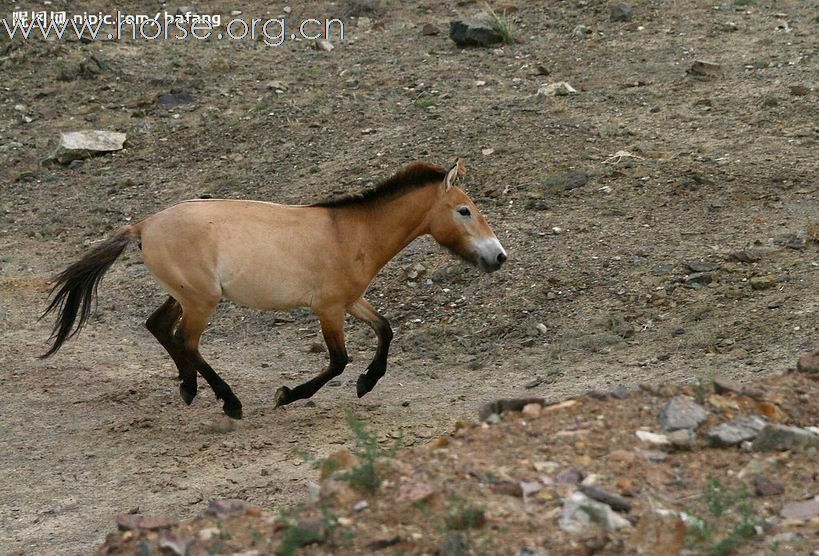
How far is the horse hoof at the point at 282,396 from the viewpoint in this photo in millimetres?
8461

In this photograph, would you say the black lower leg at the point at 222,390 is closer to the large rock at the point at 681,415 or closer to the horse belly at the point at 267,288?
the horse belly at the point at 267,288

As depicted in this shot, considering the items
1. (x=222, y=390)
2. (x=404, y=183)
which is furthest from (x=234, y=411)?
(x=404, y=183)

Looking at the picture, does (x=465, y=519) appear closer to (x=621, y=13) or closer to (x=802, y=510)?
(x=802, y=510)

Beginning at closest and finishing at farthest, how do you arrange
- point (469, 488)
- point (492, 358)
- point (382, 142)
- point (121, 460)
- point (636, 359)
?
point (469, 488) → point (121, 460) → point (636, 359) → point (492, 358) → point (382, 142)

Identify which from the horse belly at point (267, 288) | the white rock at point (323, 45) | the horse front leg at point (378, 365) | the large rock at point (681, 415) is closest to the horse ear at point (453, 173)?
the horse front leg at point (378, 365)

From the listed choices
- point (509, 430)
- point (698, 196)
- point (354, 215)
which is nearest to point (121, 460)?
point (354, 215)

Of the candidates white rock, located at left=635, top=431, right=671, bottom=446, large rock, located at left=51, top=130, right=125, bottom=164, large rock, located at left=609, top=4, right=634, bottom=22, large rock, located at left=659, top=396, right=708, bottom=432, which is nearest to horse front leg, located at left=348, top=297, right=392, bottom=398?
large rock, located at left=659, top=396, right=708, bottom=432

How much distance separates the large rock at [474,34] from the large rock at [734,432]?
34.4 ft

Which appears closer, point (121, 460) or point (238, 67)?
point (121, 460)

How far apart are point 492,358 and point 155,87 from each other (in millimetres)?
8304

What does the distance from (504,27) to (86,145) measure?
17.4 ft

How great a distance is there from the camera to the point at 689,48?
1424cm

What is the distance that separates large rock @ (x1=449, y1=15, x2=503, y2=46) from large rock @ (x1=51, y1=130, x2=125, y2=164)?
4.30 m

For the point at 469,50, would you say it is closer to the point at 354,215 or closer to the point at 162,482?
the point at 354,215
